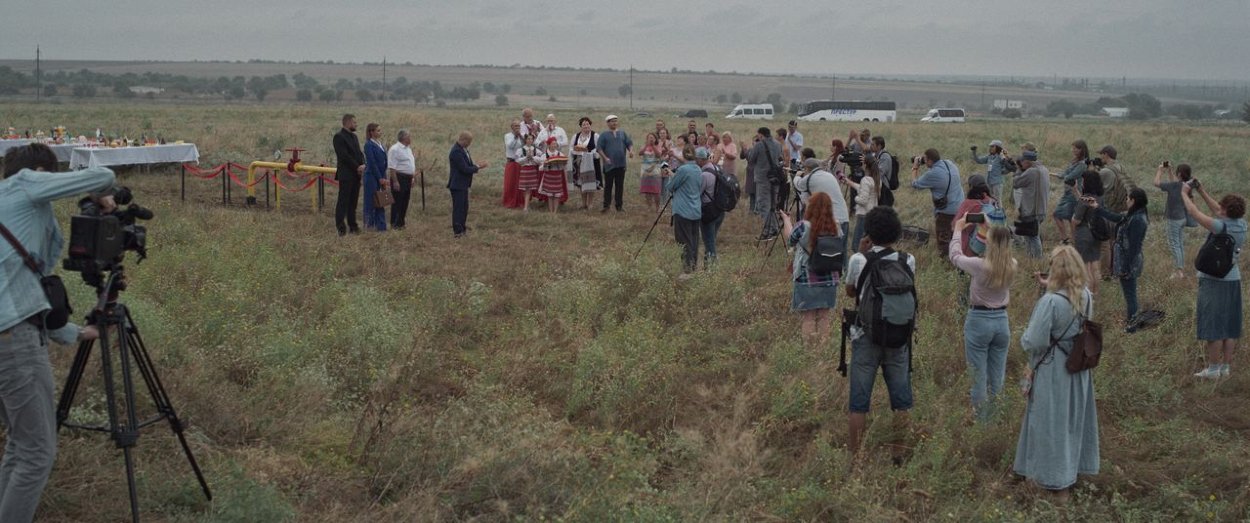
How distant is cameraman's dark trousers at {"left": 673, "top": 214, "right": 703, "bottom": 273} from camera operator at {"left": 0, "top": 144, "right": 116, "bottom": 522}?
7342 mm

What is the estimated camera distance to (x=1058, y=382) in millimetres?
5891

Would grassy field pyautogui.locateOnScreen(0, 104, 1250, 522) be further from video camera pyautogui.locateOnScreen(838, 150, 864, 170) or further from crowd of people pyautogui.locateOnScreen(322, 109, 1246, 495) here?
video camera pyautogui.locateOnScreen(838, 150, 864, 170)

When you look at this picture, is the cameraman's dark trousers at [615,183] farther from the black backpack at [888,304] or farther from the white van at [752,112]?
the white van at [752,112]

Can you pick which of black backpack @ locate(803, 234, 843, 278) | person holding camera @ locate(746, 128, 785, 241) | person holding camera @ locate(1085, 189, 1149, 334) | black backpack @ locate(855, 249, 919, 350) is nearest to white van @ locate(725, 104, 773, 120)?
person holding camera @ locate(746, 128, 785, 241)

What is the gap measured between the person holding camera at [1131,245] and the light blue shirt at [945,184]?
1655mm

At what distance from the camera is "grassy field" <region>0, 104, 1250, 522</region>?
17.8 feet

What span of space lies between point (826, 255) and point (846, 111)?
71882 millimetres

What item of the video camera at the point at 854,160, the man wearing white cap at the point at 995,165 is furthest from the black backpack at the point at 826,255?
the man wearing white cap at the point at 995,165

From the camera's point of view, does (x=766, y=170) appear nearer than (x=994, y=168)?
No

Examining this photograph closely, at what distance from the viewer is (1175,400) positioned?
775 cm

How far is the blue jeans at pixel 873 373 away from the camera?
20.6 ft

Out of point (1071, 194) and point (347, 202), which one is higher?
point (1071, 194)

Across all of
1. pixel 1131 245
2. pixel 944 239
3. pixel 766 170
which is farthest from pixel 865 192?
pixel 766 170

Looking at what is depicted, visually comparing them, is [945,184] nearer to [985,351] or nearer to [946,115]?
[985,351]
